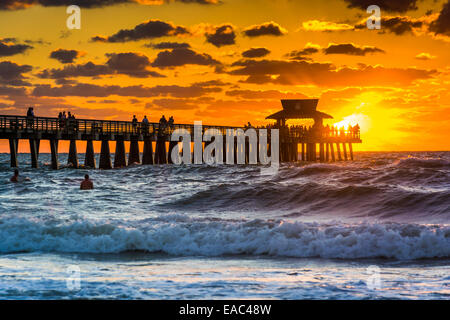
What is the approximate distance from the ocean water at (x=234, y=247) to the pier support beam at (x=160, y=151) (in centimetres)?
2506

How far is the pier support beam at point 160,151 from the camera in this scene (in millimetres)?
47031

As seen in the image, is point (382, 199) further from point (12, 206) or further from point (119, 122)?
point (119, 122)

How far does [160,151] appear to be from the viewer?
4712cm

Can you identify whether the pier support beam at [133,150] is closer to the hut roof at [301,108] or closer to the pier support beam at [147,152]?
the pier support beam at [147,152]

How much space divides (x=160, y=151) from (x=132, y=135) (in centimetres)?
327

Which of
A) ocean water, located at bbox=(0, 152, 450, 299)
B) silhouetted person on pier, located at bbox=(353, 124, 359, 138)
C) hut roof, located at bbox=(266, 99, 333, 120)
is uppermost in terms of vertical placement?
hut roof, located at bbox=(266, 99, 333, 120)

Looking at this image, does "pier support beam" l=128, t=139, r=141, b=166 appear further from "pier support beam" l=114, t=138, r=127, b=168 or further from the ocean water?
the ocean water

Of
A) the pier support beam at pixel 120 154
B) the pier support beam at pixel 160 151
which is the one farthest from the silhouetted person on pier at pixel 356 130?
the pier support beam at pixel 120 154

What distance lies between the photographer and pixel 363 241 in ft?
37.2

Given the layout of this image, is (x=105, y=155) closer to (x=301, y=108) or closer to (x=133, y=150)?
(x=133, y=150)

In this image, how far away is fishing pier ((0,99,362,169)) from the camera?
124ft

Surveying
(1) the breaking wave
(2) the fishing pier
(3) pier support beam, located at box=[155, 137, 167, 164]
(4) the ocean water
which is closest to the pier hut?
(2) the fishing pier

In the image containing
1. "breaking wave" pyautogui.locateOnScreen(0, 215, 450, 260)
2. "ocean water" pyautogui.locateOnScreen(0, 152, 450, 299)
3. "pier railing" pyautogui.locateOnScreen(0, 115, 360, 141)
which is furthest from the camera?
"pier railing" pyautogui.locateOnScreen(0, 115, 360, 141)

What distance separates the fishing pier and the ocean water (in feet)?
55.5
